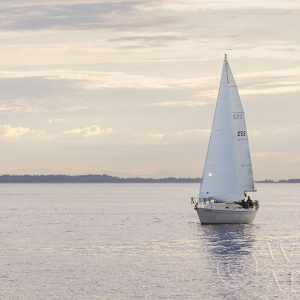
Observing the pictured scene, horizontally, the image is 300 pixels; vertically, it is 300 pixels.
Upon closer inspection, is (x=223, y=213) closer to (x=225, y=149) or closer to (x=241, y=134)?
(x=225, y=149)

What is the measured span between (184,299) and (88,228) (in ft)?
203

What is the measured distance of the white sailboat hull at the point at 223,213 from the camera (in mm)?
95625

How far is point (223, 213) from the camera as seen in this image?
313 feet

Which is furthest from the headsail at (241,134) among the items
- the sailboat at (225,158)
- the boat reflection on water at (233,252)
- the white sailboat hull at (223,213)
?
the boat reflection on water at (233,252)

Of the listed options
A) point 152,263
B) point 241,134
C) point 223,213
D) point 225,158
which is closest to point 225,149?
point 225,158

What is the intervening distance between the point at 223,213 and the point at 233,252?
20655 mm

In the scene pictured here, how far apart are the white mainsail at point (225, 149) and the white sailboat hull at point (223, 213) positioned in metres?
1.07

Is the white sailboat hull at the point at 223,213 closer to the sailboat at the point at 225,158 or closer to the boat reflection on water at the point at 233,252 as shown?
the sailboat at the point at 225,158

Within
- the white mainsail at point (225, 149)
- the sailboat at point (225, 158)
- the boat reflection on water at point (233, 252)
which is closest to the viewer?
the boat reflection on water at point (233, 252)

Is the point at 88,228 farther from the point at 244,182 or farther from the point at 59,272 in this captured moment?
the point at 59,272

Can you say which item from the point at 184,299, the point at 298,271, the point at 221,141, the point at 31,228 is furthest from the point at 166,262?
the point at 31,228

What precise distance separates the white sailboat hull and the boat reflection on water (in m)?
0.89

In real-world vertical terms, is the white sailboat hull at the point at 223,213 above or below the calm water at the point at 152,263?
above

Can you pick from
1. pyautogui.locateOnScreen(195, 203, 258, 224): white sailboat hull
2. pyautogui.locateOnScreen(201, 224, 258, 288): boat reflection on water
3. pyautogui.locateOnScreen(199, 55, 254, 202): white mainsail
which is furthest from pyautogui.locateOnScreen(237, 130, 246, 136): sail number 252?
pyautogui.locateOnScreen(201, 224, 258, 288): boat reflection on water
